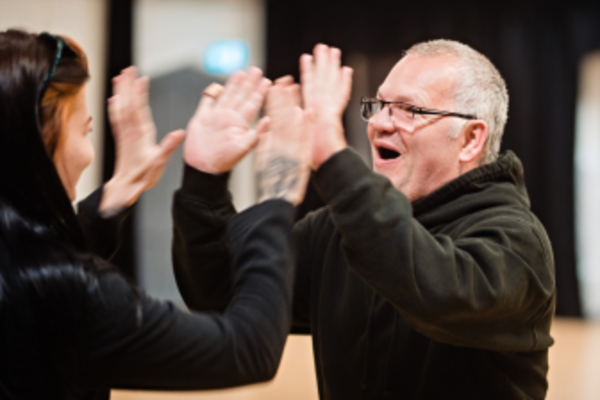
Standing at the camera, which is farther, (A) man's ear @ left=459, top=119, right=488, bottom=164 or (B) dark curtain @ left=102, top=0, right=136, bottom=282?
(B) dark curtain @ left=102, top=0, right=136, bottom=282

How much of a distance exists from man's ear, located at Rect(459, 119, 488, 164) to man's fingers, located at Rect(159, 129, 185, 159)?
736 mm

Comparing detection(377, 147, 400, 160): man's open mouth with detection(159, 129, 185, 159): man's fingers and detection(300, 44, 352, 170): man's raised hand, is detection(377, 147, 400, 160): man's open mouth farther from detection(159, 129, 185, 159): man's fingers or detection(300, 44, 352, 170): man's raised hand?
detection(159, 129, 185, 159): man's fingers

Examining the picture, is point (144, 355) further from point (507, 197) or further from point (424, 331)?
point (507, 197)

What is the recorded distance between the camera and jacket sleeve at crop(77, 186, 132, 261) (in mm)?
1289

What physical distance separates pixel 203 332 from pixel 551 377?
11.0 ft

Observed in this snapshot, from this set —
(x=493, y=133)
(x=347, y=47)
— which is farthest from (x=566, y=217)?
(x=493, y=133)

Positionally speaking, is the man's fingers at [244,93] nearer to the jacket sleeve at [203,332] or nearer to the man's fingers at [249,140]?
the man's fingers at [249,140]

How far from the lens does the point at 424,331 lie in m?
1.14

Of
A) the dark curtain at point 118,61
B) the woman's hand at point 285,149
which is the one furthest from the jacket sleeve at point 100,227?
the dark curtain at point 118,61

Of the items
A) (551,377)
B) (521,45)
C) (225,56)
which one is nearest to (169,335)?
(551,377)

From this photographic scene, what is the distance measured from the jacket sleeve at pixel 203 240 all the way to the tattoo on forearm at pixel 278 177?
0.09m

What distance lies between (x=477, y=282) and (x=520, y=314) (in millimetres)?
197

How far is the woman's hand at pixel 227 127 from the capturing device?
1064mm

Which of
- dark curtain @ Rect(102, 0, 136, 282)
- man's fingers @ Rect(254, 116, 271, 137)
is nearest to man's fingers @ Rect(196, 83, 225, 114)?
man's fingers @ Rect(254, 116, 271, 137)
